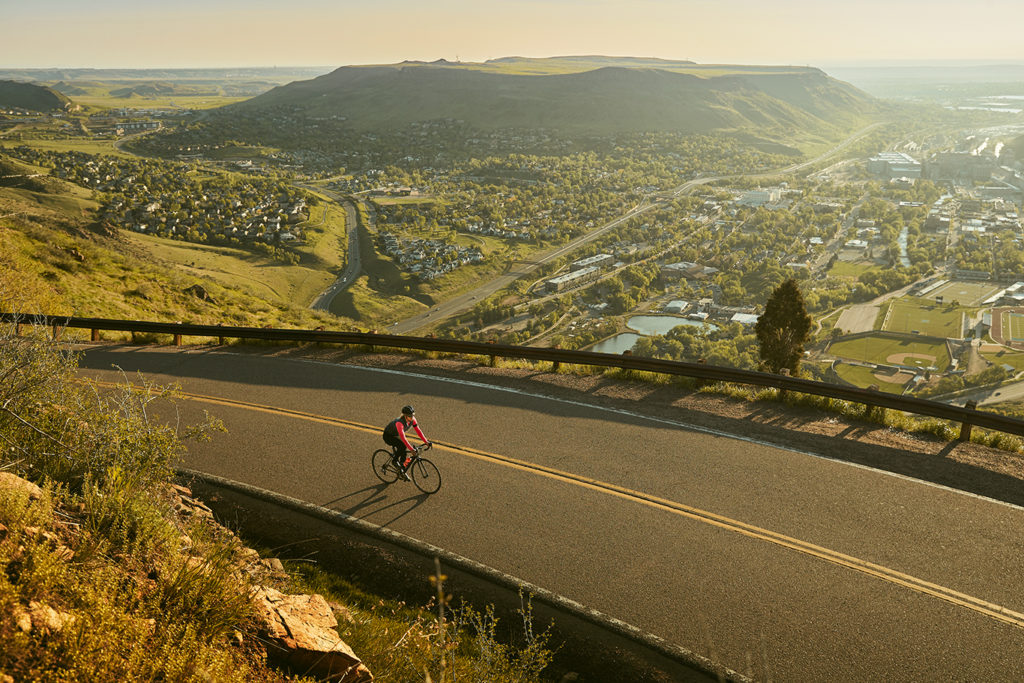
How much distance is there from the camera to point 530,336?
61.5 m

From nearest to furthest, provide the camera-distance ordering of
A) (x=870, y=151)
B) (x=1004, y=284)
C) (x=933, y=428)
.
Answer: (x=933, y=428), (x=1004, y=284), (x=870, y=151)

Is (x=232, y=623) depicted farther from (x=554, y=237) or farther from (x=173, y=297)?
(x=554, y=237)

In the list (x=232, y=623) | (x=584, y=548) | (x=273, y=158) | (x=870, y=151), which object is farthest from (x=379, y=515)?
(x=870, y=151)

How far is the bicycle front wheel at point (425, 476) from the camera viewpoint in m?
9.50

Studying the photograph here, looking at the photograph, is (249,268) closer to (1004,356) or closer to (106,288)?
(106,288)

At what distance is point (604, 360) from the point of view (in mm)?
14000

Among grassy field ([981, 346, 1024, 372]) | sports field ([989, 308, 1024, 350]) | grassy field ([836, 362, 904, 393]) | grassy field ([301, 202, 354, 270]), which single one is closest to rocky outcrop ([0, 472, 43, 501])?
grassy field ([836, 362, 904, 393])

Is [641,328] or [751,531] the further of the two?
[641,328]

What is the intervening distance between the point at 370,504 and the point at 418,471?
97 cm

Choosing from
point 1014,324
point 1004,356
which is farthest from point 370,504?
point 1014,324

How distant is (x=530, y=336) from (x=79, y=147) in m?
158

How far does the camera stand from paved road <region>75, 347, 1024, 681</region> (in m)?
6.24

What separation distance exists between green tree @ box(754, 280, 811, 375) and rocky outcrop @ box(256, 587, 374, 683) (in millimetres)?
16947

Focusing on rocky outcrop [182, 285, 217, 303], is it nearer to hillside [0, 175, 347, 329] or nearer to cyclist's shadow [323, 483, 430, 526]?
hillside [0, 175, 347, 329]
